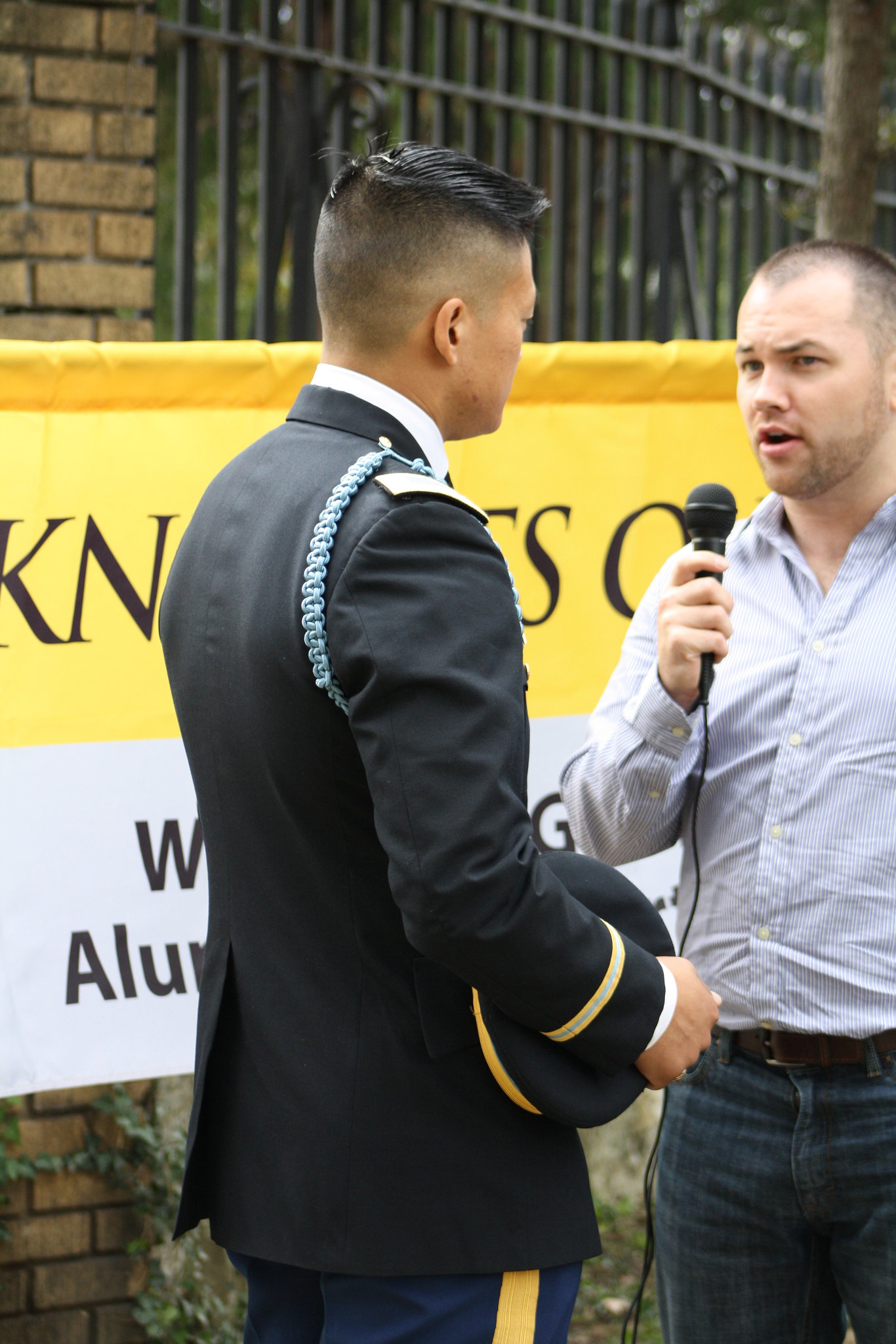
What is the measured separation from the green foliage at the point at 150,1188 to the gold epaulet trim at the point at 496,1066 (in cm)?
185

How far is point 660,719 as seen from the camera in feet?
7.23

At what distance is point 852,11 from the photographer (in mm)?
3723

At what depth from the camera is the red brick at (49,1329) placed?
3.16 metres

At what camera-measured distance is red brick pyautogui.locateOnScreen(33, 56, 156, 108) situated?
325 centimetres

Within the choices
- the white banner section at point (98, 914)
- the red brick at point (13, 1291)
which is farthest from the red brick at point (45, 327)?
the red brick at point (13, 1291)

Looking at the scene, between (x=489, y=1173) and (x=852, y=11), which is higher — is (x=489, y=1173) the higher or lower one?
the lower one

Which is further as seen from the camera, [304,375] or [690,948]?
[304,375]

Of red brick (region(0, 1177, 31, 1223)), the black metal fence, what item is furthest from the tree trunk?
red brick (region(0, 1177, 31, 1223))

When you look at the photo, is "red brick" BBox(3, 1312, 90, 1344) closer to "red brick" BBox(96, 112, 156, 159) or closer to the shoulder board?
the shoulder board

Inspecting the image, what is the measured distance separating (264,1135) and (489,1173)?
0.29 meters

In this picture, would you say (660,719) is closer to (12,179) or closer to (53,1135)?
(53,1135)

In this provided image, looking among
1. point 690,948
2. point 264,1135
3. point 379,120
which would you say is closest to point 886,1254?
point 690,948

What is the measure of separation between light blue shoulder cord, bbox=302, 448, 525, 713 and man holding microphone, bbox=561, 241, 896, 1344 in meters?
0.72

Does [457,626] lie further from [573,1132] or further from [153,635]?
[153,635]
